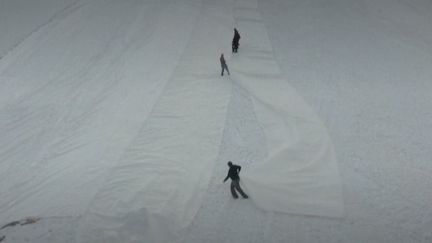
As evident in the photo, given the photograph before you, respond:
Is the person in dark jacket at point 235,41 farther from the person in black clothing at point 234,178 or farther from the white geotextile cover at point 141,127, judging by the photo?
the person in black clothing at point 234,178

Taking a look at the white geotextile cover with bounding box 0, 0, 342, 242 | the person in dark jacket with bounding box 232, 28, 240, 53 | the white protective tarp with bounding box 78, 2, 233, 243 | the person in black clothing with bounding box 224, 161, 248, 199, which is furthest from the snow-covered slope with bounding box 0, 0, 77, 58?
the person in black clothing with bounding box 224, 161, 248, 199

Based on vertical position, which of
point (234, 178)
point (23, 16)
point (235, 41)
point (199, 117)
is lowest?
point (234, 178)

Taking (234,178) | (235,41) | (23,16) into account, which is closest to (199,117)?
(234,178)

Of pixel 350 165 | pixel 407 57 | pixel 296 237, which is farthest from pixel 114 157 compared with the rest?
pixel 407 57

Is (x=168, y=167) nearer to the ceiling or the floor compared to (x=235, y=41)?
nearer to the floor

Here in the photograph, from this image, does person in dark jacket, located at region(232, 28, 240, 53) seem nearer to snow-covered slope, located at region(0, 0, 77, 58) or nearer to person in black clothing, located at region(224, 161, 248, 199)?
person in black clothing, located at region(224, 161, 248, 199)

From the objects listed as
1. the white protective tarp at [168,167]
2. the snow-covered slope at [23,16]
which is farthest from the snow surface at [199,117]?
the snow-covered slope at [23,16]

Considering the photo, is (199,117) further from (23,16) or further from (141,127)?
(23,16)

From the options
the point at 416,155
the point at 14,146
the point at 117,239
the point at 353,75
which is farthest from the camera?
the point at 353,75

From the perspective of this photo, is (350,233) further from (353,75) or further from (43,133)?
(43,133)
